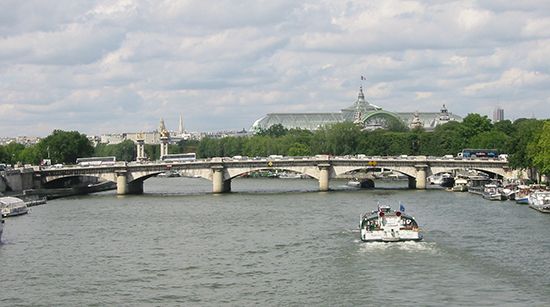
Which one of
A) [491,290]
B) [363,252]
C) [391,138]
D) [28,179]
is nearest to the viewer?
[491,290]

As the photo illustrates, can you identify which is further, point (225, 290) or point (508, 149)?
point (508, 149)

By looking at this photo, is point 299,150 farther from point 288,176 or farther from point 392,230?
point 392,230

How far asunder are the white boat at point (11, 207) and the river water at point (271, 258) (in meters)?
1.02

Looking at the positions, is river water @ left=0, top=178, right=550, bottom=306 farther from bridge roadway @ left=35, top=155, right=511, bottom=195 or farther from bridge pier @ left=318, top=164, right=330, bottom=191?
bridge pier @ left=318, top=164, right=330, bottom=191

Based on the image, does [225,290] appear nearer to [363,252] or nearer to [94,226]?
[363,252]

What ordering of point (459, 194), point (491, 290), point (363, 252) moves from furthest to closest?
1. point (459, 194)
2. point (363, 252)
3. point (491, 290)

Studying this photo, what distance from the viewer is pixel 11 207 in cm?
8019

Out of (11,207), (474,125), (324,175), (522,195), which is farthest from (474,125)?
(11,207)

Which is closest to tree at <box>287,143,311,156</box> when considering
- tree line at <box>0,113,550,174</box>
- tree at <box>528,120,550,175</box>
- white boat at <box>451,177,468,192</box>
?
tree line at <box>0,113,550,174</box>

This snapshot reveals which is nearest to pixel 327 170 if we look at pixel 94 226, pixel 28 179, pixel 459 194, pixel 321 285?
pixel 459 194

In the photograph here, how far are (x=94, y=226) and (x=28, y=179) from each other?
1513 inches

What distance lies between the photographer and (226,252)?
57500 mm

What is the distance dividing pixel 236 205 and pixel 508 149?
1393 inches

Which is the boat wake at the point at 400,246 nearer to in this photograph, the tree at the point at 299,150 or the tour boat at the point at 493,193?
the tour boat at the point at 493,193
